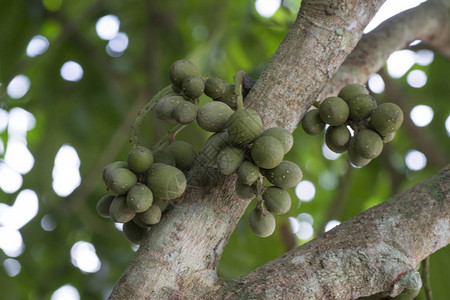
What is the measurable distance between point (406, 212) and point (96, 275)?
2209 millimetres

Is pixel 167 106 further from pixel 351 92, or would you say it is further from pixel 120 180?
pixel 351 92

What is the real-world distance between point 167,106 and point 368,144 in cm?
53

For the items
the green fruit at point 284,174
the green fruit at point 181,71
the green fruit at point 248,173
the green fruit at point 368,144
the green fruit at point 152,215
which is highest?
the green fruit at point 368,144

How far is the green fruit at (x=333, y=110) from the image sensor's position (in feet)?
4.28

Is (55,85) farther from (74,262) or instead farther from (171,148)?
(171,148)

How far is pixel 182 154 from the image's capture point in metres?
1.38

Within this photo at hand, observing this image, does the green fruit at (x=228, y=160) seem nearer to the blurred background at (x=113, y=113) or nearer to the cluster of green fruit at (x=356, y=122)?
the cluster of green fruit at (x=356, y=122)

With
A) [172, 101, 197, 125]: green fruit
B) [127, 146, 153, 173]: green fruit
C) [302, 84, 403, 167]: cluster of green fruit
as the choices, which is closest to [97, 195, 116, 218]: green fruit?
[127, 146, 153, 173]: green fruit

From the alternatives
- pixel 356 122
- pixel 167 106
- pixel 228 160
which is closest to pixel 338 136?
pixel 356 122

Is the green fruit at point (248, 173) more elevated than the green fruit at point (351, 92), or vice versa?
the green fruit at point (351, 92)

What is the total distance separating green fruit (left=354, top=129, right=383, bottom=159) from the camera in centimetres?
130

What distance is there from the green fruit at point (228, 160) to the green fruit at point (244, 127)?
0.08 feet

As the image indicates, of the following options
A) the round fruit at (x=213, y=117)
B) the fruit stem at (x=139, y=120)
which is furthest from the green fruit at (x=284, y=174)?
the fruit stem at (x=139, y=120)

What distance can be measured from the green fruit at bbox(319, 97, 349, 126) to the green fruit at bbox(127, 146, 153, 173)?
45 centimetres
